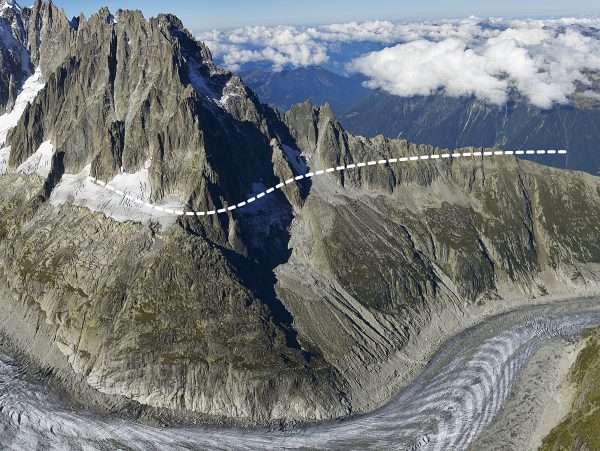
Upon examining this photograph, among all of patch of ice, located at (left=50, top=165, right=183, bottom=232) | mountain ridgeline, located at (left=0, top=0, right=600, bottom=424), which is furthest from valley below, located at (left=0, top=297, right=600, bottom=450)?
patch of ice, located at (left=50, top=165, right=183, bottom=232)

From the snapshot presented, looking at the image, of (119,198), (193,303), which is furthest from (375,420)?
(119,198)

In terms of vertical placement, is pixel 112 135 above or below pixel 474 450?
above

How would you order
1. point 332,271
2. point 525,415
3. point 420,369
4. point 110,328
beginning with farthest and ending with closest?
point 332,271
point 420,369
point 110,328
point 525,415

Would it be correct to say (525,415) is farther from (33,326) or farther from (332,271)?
(33,326)

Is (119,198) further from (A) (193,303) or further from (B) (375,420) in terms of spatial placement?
(B) (375,420)

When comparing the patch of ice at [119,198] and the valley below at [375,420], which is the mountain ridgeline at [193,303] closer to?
the patch of ice at [119,198]

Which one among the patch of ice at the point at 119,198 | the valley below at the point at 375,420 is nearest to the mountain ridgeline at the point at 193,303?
the patch of ice at the point at 119,198

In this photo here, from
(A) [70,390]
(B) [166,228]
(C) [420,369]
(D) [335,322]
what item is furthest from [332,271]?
(A) [70,390]
